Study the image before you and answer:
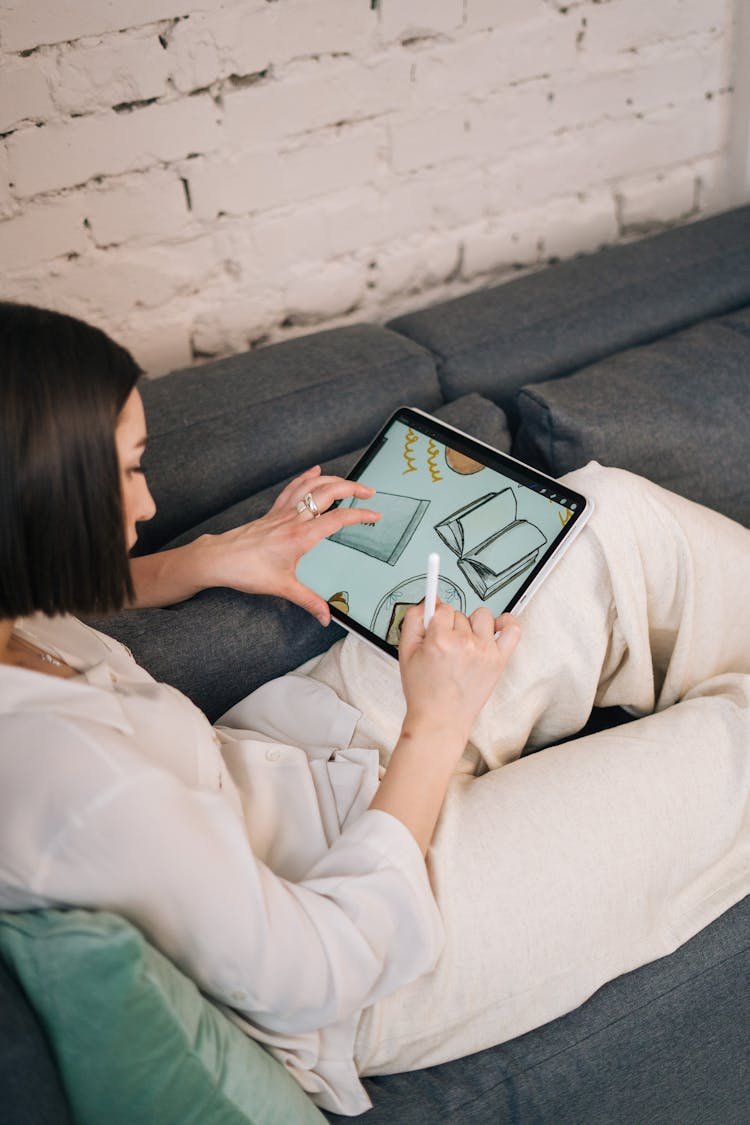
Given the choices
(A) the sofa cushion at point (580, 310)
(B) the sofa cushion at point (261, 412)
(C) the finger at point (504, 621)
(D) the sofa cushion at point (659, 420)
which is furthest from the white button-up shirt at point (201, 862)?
(A) the sofa cushion at point (580, 310)

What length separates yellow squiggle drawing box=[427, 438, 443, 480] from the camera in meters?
1.14

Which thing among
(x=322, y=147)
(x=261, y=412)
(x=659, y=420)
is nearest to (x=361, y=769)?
(x=261, y=412)

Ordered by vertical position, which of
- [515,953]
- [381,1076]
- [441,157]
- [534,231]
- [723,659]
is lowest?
[381,1076]

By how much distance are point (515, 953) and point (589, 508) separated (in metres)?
0.46

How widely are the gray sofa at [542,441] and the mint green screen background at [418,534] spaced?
0.09m

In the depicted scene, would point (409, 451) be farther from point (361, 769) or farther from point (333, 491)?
point (361, 769)

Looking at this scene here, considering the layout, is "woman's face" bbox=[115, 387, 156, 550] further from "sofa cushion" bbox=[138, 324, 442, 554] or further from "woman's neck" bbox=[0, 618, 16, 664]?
"sofa cushion" bbox=[138, 324, 442, 554]

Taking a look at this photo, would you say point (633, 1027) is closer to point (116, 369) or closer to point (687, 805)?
point (687, 805)

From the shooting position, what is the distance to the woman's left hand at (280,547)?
1.08 metres

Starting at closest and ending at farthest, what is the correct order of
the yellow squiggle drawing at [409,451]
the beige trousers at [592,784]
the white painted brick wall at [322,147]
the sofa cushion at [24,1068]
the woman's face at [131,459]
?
the sofa cushion at [24,1068]
the woman's face at [131,459]
the beige trousers at [592,784]
the yellow squiggle drawing at [409,451]
the white painted brick wall at [322,147]

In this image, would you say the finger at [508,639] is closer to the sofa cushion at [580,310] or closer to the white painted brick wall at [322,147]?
the sofa cushion at [580,310]

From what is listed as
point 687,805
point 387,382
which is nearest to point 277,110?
point 387,382

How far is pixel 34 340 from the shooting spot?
0.71 metres

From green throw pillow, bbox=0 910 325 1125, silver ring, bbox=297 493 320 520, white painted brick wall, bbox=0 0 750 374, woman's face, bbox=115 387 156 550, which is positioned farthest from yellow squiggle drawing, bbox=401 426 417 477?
green throw pillow, bbox=0 910 325 1125
